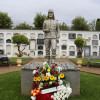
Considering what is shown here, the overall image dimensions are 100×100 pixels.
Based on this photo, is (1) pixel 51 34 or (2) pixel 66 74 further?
(1) pixel 51 34

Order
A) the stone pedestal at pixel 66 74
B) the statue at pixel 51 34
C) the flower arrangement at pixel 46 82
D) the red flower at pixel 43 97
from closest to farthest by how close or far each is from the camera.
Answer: the red flower at pixel 43 97 < the flower arrangement at pixel 46 82 < the stone pedestal at pixel 66 74 < the statue at pixel 51 34

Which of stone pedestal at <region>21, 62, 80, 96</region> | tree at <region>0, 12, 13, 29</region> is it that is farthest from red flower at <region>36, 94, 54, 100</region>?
tree at <region>0, 12, 13, 29</region>

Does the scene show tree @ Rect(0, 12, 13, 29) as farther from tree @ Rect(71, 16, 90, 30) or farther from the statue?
the statue

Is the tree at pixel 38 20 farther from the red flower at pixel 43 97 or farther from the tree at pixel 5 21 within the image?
the red flower at pixel 43 97

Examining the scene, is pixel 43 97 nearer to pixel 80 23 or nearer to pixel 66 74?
pixel 66 74

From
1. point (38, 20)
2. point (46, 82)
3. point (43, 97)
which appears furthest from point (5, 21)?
point (43, 97)

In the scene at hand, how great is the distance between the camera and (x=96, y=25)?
35.9m

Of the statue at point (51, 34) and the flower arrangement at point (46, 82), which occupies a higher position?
the statue at point (51, 34)

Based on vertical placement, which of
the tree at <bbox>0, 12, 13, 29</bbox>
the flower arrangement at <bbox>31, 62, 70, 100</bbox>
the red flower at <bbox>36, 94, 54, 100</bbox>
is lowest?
the red flower at <bbox>36, 94, 54, 100</bbox>

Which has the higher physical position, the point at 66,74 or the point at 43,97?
the point at 66,74

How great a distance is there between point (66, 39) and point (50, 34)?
19.2 m

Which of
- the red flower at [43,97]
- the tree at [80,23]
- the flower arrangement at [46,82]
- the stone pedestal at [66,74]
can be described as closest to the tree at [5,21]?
the tree at [80,23]

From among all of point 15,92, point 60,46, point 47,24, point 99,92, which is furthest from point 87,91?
point 60,46

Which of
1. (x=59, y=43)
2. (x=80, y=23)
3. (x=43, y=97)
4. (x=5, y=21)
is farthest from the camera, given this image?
(x=80, y=23)
